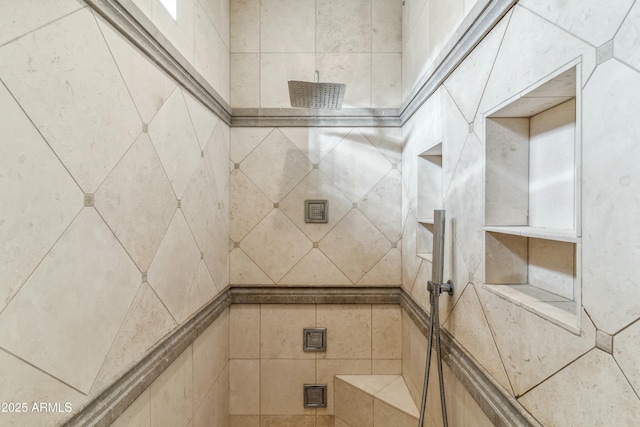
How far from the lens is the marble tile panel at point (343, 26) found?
170 centimetres

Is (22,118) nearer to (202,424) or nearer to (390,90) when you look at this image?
(202,424)

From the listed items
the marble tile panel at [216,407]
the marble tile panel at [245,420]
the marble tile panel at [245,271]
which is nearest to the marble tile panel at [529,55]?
the marble tile panel at [245,271]

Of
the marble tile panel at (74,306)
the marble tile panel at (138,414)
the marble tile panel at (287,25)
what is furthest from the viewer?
the marble tile panel at (287,25)

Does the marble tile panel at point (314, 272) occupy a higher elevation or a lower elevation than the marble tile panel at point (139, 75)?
lower

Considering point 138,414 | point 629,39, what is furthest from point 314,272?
point 629,39

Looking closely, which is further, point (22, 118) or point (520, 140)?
point (520, 140)

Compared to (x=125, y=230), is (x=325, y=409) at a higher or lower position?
lower

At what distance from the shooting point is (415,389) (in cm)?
144

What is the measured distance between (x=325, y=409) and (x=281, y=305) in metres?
0.64

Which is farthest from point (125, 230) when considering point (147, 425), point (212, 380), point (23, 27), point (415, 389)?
point (415, 389)

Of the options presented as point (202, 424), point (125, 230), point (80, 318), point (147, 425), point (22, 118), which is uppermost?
point (22, 118)

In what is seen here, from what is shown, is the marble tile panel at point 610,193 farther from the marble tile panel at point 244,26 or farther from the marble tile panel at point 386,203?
the marble tile panel at point 244,26

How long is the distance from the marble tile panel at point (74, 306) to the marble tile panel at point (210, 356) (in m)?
0.59

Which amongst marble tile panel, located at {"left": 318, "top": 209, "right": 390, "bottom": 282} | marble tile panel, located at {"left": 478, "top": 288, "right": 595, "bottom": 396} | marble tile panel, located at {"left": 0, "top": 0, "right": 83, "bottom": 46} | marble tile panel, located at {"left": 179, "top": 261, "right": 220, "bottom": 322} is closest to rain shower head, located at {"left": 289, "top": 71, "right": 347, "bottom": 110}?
marble tile panel, located at {"left": 318, "top": 209, "right": 390, "bottom": 282}
